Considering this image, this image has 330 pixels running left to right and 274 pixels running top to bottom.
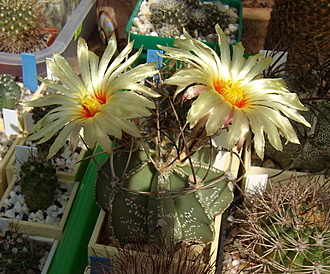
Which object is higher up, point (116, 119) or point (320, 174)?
point (116, 119)

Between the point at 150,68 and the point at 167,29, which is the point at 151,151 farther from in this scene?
the point at 167,29

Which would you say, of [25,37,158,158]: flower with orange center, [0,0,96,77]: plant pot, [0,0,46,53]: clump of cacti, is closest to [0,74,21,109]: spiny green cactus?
[0,0,96,77]: plant pot

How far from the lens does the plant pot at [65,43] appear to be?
5.74 ft

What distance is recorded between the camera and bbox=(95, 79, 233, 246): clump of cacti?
91 centimetres

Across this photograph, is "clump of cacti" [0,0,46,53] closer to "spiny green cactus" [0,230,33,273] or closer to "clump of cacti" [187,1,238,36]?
"clump of cacti" [187,1,238,36]

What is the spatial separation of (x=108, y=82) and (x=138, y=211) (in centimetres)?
28

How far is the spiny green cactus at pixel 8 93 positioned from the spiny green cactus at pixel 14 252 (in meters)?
0.57

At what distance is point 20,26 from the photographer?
Result: 1914mm

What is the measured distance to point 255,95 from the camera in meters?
0.79

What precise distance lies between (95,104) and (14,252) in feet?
1.65

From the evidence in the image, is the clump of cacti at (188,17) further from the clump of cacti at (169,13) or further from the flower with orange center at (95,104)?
the flower with orange center at (95,104)

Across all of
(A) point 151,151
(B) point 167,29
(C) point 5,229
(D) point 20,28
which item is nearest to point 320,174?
Answer: (A) point 151,151

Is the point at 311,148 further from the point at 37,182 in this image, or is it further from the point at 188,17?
the point at 188,17

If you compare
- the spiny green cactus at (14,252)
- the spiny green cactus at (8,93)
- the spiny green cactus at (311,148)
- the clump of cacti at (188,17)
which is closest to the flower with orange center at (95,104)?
the spiny green cactus at (14,252)
